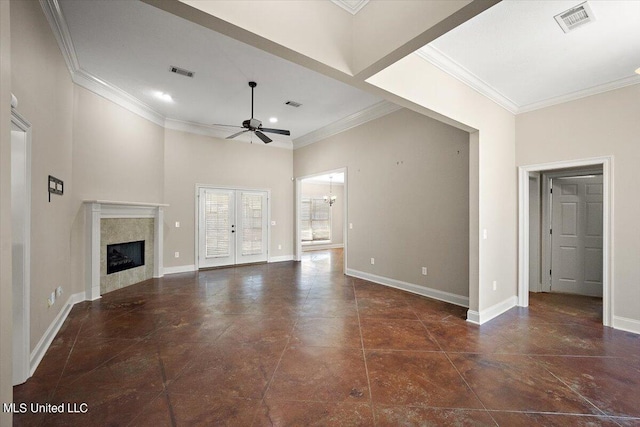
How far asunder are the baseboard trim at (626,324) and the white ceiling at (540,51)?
283 cm

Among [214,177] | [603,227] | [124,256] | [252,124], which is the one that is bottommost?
[124,256]

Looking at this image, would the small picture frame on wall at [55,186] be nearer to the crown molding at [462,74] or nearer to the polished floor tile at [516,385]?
the crown molding at [462,74]

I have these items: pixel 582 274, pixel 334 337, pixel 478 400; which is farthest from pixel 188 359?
pixel 582 274

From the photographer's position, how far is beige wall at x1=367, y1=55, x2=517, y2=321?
9.34 ft

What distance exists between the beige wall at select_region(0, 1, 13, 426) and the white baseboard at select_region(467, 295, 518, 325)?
13.6 feet

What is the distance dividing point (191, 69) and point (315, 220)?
7761mm

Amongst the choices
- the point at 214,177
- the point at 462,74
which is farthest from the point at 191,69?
A: the point at 462,74

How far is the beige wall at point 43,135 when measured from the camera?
7.84 feet

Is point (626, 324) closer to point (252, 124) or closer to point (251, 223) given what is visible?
point (252, 124)

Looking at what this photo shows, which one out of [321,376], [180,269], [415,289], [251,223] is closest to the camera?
[321,376]

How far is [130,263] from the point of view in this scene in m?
5.38

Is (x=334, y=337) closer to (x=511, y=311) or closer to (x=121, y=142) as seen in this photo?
(x=511, y=311)

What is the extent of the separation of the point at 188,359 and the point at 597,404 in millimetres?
3339

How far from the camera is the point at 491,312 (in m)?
3.71
